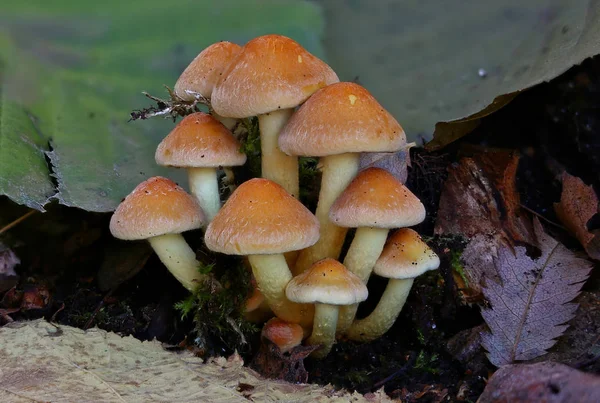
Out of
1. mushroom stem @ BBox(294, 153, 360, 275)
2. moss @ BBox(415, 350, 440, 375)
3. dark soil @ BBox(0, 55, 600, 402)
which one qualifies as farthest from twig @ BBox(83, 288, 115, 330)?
moss @ BBox(415, 350, 440, 375)

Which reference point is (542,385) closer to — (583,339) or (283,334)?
(583,339)

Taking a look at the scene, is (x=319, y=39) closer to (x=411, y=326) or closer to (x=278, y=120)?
(x=278, y=120)

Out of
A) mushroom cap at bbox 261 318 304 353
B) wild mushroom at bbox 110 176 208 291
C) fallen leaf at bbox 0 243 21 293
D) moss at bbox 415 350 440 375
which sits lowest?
moss at bbox 415 350 440 375

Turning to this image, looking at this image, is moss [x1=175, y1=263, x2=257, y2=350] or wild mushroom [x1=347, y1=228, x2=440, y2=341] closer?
wild mushroom [x1=347, y1=228, x2=440, y2=341]

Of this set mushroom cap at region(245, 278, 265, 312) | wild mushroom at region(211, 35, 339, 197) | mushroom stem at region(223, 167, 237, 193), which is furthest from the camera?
mushroom stem at region(223, 167, 237, 193)

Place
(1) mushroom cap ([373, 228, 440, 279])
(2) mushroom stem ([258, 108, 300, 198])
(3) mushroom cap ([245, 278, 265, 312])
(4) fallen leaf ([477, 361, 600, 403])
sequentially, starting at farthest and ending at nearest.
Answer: (3) mushroom cap ([245, 278, 265, 312]) → (2) mushroom stem ([258, 108, 300, 198]) → (1) mushroom cap ([373, 228, 440, 279]) → (4) fallen leaf ([477, 361, 600, 403])

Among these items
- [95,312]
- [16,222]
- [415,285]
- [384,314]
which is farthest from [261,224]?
[16,222]

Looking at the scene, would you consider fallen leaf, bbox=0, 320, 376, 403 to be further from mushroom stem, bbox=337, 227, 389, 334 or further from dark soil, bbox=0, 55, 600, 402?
mushroom stem, bbox=337, 227, 389, 334
